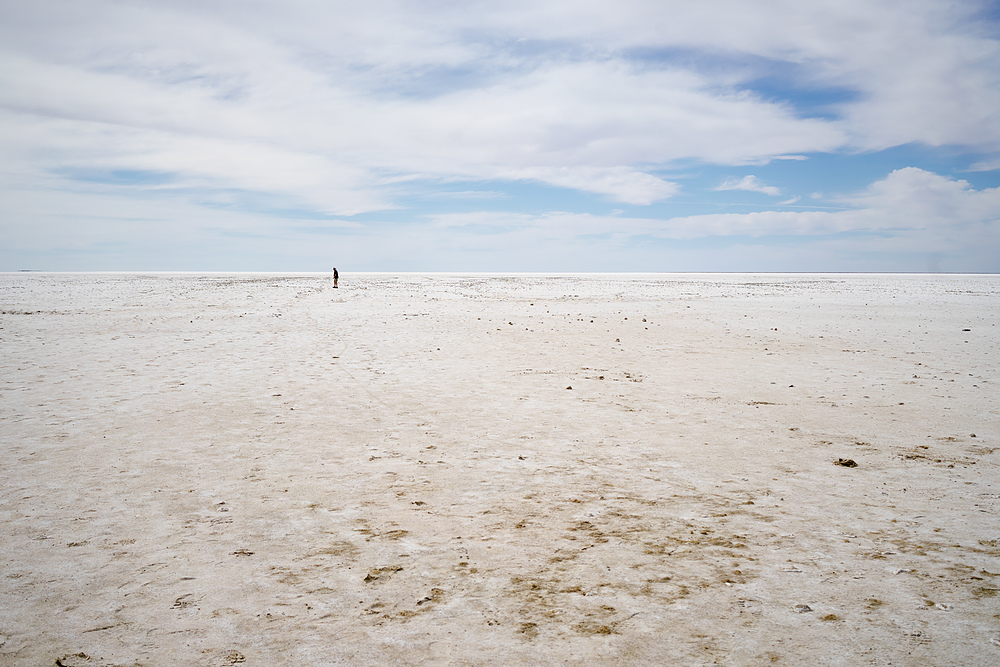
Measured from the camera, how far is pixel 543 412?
953cm

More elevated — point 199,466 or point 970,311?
point 970,311

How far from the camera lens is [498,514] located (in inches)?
216

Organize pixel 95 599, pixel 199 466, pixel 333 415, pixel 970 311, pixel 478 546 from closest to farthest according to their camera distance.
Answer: pixel 95 599 < pixel 478 546 < pixel 199 466 < pixel 333 415 < pixel 970 311

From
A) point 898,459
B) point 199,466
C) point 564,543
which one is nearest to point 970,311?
point 898,459

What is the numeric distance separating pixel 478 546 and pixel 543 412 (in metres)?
4.83

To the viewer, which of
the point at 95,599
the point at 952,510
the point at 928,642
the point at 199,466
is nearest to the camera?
the point at 928,642

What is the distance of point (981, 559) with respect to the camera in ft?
14.8

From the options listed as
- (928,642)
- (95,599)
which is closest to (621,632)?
(928,642)

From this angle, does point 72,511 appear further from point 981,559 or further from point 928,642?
point 981,559

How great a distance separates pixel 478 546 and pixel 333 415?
5152 mm

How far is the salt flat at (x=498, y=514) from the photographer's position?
360 centimetres

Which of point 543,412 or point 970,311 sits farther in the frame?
point 970,311

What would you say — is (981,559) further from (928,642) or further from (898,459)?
(898,459)

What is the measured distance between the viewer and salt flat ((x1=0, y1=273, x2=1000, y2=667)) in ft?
11.8
